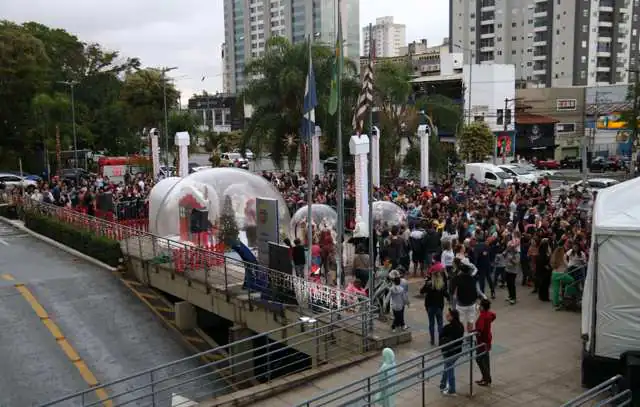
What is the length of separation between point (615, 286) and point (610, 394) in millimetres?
1467

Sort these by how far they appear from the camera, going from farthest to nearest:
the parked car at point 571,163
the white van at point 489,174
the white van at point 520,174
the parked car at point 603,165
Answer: the parked car at point 571,163 < the parked car at point 603,165 < the white van at point 520,174 < the white van at point 489,174

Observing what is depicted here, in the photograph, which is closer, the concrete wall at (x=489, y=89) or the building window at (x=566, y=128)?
the concrete wall at (x=489, y=89)

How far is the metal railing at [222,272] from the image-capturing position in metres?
13.1

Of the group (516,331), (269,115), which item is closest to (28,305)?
(516,331)

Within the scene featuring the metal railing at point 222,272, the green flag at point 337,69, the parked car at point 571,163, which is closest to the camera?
the metal railing at point 222,272

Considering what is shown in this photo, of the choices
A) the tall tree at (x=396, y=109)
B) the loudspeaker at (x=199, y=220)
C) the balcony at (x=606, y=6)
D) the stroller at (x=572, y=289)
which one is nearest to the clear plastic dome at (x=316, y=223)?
the loudspeaker at (x=199, y=220)

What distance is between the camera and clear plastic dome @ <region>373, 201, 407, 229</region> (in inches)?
730

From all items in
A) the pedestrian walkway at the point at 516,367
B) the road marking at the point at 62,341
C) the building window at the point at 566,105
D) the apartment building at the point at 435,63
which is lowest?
the road marking at the point at 62,341

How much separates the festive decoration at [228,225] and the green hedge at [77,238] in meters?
4.34

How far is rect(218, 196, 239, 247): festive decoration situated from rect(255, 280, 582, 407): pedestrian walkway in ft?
21.9

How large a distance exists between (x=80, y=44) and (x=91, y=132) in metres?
10.7

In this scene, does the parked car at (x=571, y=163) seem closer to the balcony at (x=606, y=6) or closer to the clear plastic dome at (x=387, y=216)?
the balcony at (x=606, y=6)

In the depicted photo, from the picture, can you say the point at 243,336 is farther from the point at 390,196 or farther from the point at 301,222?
the point at 390,196

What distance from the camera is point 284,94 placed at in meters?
35.3
